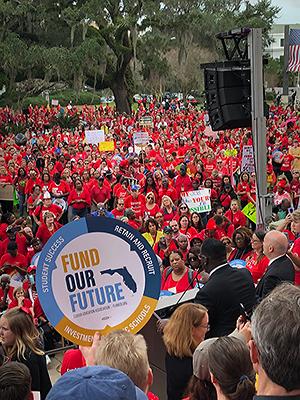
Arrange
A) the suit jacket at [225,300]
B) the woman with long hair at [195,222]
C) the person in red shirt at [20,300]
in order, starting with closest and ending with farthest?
the suit jacket at [225,300]
the person in red shirt at [20,300]
the woman with long hair at [195,222]

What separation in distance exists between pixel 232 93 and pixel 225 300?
3755 millimetres

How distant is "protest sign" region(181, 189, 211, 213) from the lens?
1008cm

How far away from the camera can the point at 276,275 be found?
4660 millimetres

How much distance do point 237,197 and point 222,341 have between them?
8885 mm

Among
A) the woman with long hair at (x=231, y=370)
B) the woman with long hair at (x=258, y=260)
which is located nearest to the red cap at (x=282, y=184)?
the woman with long hair at (x=258, y=260)

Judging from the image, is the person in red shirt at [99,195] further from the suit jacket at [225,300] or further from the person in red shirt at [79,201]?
the suit jacket at [225,300]

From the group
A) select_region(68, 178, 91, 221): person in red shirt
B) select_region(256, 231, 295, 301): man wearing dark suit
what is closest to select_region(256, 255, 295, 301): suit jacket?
select_region(256, 231, 295, 301): man wearing dark suit

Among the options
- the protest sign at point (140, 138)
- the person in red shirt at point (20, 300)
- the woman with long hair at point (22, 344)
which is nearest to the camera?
the woman with long hair at point (22, 344)

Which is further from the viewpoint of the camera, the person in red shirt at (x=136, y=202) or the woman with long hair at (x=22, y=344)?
the person in red shirt at (x=136, y=202)

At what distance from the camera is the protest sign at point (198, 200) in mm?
10077

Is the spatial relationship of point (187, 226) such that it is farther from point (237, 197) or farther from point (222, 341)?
point (222, 341)

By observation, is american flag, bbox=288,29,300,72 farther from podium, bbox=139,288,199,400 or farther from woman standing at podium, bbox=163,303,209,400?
woman standing at podium, bbox=163,303,209,400

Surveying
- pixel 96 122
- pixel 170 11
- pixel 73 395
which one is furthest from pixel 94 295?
pixel 170 11

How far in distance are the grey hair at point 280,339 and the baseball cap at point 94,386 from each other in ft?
1.32
